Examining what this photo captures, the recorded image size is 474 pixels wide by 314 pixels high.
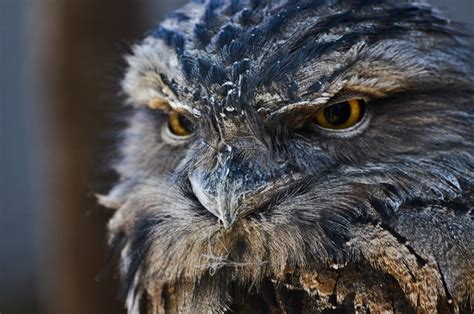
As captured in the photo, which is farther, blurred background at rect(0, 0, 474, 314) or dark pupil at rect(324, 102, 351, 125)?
blurred background at rect(0, 0, 474, 314)

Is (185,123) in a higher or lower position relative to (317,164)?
higher

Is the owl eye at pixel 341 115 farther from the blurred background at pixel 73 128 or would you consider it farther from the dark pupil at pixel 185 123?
the blurred background at pixel 73 128

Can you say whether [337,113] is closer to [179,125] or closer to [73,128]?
[179,125]

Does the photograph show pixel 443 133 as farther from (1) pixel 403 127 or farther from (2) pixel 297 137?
(2) pixel 297 137

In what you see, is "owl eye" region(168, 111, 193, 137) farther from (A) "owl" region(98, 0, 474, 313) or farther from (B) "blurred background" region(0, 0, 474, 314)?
(B) "blurred background" region(0, 0, 474, 314)

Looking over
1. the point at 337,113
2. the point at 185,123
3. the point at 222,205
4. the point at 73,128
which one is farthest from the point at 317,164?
the point at 73,128

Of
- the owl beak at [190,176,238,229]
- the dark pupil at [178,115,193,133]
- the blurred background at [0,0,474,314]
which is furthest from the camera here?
the blurred background at [0,0,474,314]

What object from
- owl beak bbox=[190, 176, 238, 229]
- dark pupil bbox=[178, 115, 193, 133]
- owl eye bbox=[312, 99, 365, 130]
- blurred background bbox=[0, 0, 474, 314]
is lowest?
owl beak bbox=[190, 176, 238, 229]

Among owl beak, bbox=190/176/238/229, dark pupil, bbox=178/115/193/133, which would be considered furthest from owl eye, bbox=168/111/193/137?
owl beak, bbox=190/176/238/229
